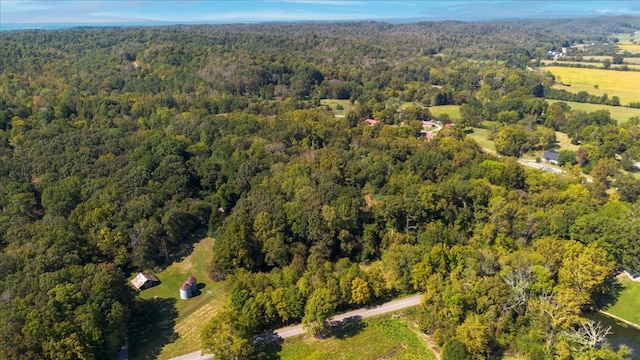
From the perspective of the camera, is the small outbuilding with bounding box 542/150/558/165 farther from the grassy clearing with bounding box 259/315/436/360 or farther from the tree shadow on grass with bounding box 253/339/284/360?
the tree shadow on grass with bounding box 253/339/284/360

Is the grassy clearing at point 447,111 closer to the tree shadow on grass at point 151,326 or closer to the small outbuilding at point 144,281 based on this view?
the small outbuilding at point 144,281

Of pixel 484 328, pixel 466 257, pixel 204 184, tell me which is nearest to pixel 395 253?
pixel 466 257

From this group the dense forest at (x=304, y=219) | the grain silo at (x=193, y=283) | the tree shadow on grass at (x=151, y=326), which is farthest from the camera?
the grain silo at (x=193, y=283)

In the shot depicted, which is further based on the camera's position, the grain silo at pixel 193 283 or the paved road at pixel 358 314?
the grain silo at pixel 193 283

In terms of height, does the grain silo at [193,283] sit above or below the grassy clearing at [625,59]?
below

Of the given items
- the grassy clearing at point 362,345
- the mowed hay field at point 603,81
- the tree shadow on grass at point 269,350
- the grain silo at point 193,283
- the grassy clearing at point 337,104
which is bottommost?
the grassy clearing at point 362,345

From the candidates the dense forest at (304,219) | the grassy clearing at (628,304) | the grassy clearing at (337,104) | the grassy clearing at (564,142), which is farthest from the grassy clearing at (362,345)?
the grassy clearing at (337,104)

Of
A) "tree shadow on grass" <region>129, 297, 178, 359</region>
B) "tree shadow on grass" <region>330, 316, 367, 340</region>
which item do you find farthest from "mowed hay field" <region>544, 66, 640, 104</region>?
"tree shadow on grass" <region>129, 297, 178, 359</region>
